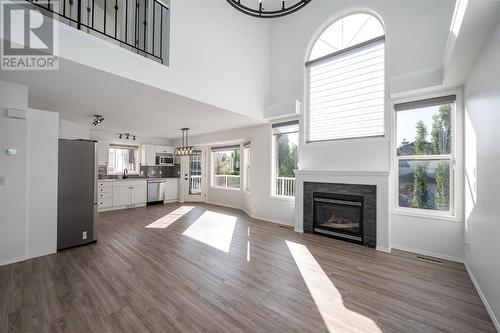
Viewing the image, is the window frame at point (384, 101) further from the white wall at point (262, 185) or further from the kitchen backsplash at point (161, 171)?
the kitchen backsplash at point (161, 171)

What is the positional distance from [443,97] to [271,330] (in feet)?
13.0

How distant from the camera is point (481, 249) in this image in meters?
2.29

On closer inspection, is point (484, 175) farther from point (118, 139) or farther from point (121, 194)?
point (118, 139)

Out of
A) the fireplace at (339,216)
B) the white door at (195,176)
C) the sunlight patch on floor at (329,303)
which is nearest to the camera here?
the sunlight patch on floor at (329,303)

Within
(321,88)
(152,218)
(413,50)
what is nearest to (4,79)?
(152,218)

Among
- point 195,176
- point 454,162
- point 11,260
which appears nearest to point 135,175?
point 195,176

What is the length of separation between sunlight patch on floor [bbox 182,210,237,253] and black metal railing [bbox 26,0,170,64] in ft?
10.0

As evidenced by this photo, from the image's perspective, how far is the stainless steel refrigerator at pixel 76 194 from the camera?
3465mm

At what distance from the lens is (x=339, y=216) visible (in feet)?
13.8

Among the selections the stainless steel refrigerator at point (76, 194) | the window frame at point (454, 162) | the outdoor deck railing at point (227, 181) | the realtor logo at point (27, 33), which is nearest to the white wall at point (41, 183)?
the stainless steel refrigerator at point (76, 194)

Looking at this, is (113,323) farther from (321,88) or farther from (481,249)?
(321,88)

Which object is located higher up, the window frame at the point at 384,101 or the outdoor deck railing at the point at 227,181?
the window frame at the point at 384,101

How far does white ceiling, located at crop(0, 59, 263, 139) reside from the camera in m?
2.74

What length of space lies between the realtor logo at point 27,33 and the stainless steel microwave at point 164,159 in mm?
5754
